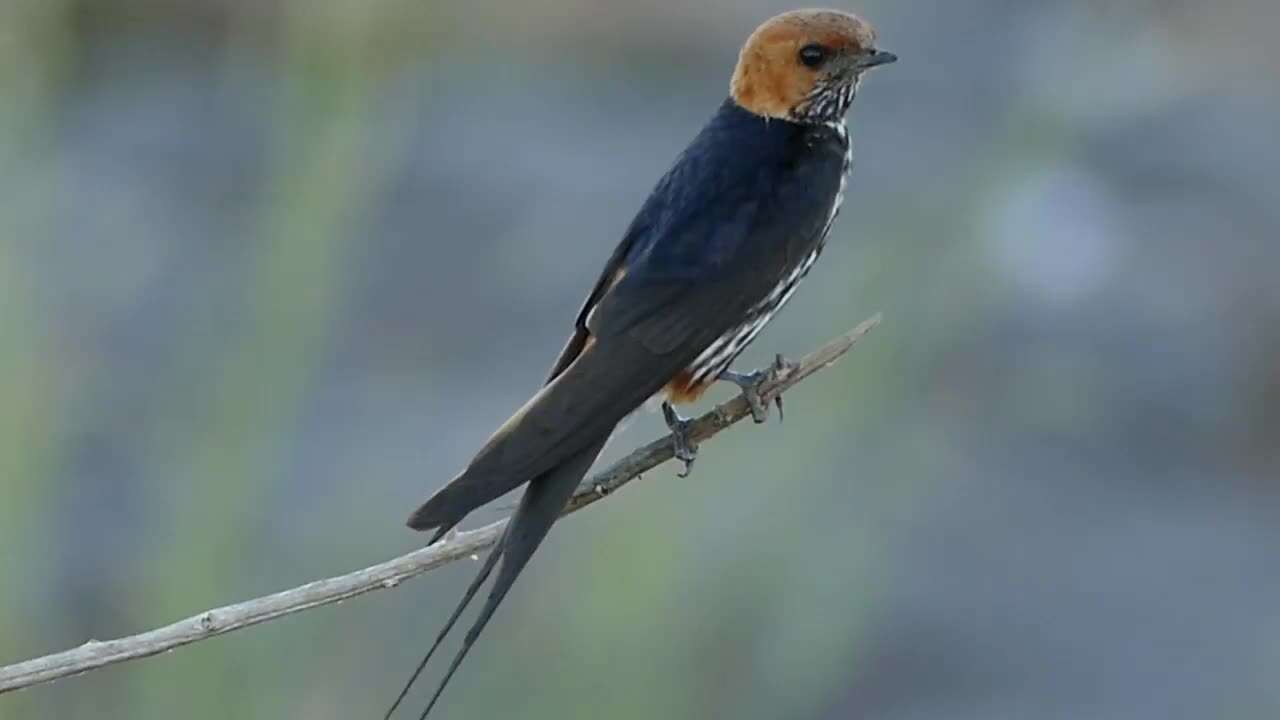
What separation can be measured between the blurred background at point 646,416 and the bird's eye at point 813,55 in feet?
0.57

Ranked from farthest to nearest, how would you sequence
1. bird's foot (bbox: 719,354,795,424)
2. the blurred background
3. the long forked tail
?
the blurred background, bird's foot (bbox: 719,354,795,424), the long forked tail

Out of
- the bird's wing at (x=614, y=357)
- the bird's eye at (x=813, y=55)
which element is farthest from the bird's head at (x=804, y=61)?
the bird's wing at (x=614, y=357)

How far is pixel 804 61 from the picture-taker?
5.29ft

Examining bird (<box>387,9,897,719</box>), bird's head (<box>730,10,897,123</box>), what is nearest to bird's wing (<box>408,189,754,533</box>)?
bird (<box>387,9,897,719</box>)

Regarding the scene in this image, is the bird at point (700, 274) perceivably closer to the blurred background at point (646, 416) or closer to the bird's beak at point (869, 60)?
the bird's beak at point (869, 60)

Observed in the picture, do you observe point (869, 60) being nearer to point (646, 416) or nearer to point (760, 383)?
point (760, 383)

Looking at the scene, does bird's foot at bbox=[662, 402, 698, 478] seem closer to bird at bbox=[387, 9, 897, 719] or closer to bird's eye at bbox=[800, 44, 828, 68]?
bird at bbox=[387, 9, 897, 719]

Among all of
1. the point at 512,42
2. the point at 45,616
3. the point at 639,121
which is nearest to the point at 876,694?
the point at 45,616

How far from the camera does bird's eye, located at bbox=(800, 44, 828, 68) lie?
1.60 metres

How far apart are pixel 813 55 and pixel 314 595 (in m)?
0.67

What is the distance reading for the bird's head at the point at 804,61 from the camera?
160 centimetres

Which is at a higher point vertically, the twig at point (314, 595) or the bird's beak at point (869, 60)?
the bird's beak at point (869, 60)

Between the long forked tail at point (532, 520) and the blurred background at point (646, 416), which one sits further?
the blurred background at point (646, 416)

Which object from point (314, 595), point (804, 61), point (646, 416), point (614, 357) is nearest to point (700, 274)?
point (614, 357)
